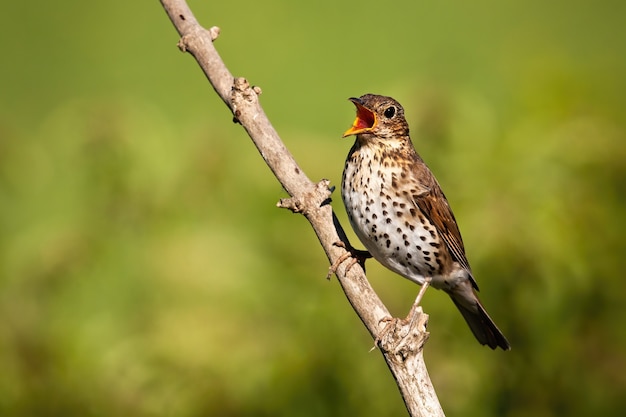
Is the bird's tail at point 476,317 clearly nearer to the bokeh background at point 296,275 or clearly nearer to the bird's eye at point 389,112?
the bokeh background at point 296,275

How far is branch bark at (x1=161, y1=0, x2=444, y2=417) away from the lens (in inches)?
110

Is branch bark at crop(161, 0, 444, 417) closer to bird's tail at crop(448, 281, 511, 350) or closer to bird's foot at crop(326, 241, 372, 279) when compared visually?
bird's foot at crop(326, 241, 372, 279)

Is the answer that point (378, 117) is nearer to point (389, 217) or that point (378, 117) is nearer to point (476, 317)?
point (389, 217)

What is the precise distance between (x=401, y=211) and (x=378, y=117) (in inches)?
14.6

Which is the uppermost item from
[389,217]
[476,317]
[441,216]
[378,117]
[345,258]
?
[378,117]

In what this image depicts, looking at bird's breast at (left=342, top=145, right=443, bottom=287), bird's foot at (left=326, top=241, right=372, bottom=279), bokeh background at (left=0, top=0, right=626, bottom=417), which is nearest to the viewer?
bird's foot at (left=326, top=241, right=372, bottom=279)

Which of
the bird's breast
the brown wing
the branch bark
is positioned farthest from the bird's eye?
the branch bark

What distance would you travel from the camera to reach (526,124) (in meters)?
4.27

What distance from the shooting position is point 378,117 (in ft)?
12.1

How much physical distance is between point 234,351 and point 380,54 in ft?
20.5

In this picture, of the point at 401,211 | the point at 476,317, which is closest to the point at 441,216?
the point at 401,211

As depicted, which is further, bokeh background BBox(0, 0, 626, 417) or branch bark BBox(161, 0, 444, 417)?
bokeh background BBox(0, 0, 626, 417)

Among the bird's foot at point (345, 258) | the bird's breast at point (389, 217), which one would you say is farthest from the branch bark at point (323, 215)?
the bird's breast at point (389, 217)

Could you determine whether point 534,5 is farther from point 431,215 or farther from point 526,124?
point 431,215
